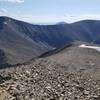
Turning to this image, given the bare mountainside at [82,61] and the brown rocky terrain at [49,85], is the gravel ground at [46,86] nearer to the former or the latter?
the brown rocky terrain at [49,85]

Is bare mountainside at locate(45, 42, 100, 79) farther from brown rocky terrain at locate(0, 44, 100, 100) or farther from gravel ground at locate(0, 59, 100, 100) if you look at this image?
gravel ground at locate(0, 59, 100, 100)

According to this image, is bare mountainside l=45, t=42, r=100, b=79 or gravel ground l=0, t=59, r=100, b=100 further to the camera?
bare mountainside l=45, t=42, r=100, b=79

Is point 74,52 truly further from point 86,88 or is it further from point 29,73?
point 86,88

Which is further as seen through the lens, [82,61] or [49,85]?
[82,61]

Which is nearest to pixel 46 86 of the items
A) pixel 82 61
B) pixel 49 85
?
pixel 49 85

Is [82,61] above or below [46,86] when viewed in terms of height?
above

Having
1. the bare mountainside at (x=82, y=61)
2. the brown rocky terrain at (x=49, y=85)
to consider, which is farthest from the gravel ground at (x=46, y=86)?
the bare mountainside at (x=82, y=61)

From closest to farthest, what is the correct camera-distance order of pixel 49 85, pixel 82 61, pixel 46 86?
pixel 46 86 < pixel 49 85 < pixel 82 61

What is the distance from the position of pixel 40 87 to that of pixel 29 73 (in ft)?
25.8

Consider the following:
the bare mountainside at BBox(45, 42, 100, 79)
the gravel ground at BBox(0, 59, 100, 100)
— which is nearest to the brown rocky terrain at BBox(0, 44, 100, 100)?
the gravel ground at BBox(0, 59, 100, 100)

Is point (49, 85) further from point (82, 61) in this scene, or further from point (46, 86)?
point (82, 61)

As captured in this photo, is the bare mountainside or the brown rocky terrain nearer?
the brown rocky terrain

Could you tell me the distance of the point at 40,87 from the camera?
133 ft

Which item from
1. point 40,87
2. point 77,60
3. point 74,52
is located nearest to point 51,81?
point 40,87
